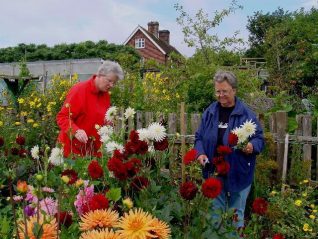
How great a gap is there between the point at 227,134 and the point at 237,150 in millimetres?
125

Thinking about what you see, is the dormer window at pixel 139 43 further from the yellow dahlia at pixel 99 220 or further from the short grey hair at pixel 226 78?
the yellow dahlia at pixel 99 220

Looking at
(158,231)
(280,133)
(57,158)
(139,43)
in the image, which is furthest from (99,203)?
(139,43)

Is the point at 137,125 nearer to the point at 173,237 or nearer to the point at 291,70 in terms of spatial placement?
the point at 173,237

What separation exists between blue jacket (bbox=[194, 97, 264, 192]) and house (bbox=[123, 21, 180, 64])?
35209mm

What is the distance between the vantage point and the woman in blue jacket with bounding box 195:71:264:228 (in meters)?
3.17

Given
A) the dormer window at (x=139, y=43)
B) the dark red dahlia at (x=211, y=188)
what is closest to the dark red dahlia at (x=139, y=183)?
the dark red dahlia at (x=211, y=188)

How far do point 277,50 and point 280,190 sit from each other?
9.10 m

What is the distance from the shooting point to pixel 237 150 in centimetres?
319

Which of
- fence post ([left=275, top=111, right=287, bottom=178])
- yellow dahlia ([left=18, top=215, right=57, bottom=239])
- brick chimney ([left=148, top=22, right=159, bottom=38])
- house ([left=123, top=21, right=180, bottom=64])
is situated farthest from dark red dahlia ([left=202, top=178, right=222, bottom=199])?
brick chimney ([left=148, top=22, right=159, bottom=38])

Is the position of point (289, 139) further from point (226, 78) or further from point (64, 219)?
point (64, 219)

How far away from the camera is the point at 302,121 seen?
15.8ft

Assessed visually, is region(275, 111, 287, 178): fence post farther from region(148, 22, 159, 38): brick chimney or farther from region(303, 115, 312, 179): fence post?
region(148, 22, 159, 38): brick chimney

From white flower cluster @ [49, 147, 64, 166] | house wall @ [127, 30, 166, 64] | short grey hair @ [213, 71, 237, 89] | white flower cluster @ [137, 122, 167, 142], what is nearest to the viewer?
white flower cluster @ [137, 122, 167, 142]

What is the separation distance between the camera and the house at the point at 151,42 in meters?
39.2
